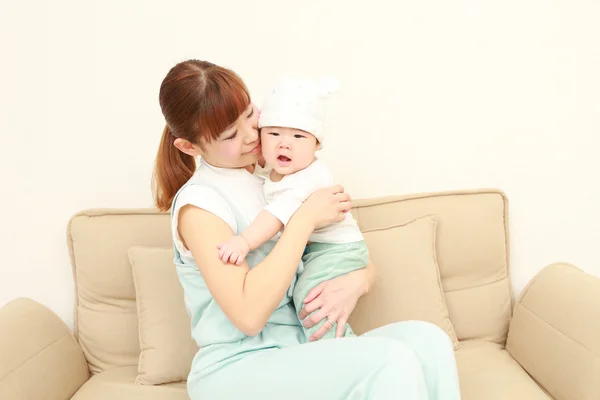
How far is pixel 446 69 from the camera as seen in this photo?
2041 mm

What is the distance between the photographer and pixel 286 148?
137 cm

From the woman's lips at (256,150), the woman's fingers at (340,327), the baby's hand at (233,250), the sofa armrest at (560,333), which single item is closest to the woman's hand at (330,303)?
the woman's fingers at (340,327)

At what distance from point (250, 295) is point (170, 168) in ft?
1.50

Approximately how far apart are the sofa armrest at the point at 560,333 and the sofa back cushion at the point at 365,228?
12 centimetres

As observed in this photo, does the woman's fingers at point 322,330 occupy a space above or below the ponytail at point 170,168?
below

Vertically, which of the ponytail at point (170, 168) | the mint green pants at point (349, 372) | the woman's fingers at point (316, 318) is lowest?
the mint green pants at point (349, 372)

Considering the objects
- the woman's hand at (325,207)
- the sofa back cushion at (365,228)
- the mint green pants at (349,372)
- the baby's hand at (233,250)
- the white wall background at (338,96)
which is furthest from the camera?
the white wall background at (338,96)

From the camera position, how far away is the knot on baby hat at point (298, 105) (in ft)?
4.42

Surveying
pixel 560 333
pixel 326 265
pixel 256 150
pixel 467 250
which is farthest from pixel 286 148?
pixel 560 333

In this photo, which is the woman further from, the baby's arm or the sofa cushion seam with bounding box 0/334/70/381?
the sofa cushion seam with bounding box 0/334/70/381

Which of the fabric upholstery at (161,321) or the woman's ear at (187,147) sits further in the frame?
the fabric upholstery at (161,321)

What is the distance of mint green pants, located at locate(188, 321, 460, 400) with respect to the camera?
1088 mm

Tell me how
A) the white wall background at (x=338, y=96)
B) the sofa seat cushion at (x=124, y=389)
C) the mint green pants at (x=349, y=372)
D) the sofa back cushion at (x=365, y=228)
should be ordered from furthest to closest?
1. the white wall background at (x=338, y=96)
2. the sofa back cushion at (x=365, y=228)
3. the sofa seat cushion at (x=124, y=389)
4. the mint green pants at (x=349, y=372)

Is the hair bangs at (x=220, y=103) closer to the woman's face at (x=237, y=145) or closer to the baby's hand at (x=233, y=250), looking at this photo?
the woman's face at (x=237, y=145)
